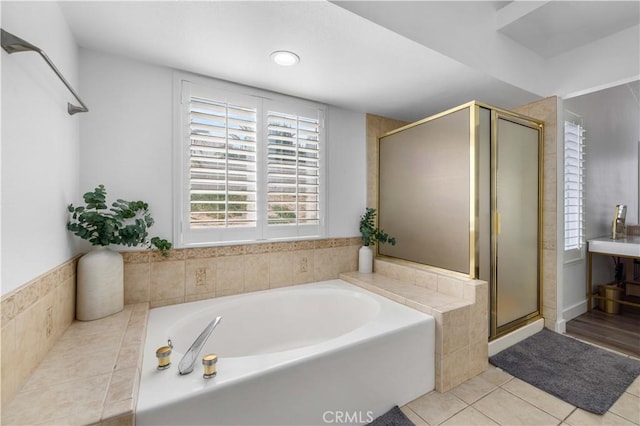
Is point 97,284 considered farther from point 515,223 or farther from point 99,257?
point 515,223

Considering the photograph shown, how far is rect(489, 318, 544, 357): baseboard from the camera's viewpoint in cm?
209

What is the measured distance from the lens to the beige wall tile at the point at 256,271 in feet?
7.22

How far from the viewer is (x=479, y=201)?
2002 mm

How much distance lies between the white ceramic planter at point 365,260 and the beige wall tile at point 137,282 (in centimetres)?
176

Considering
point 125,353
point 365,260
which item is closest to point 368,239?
point 365,260

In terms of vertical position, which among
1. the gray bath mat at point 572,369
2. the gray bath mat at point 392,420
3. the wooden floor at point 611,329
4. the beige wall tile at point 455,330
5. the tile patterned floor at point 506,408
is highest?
the beige wall tile at point 455,330

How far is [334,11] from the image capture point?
136 cm

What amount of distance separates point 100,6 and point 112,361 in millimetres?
1640

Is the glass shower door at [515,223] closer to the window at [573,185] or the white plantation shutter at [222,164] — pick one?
the window at [573,185]

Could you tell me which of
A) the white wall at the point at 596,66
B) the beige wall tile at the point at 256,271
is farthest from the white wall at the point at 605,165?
the beige wall tile at the point at 256,271

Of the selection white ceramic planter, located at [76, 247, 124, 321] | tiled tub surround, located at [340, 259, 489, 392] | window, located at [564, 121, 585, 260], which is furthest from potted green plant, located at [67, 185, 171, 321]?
window, located at [564, 121, 585, 260]

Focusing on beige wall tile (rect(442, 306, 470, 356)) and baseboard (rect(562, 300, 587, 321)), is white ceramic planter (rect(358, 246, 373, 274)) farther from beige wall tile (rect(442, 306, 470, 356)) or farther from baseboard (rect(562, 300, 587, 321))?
baseboard (rect(562, 300, 587, 321))

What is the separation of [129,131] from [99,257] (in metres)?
0.83

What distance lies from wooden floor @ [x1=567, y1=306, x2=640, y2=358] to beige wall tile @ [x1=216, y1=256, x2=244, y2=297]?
289 cm
